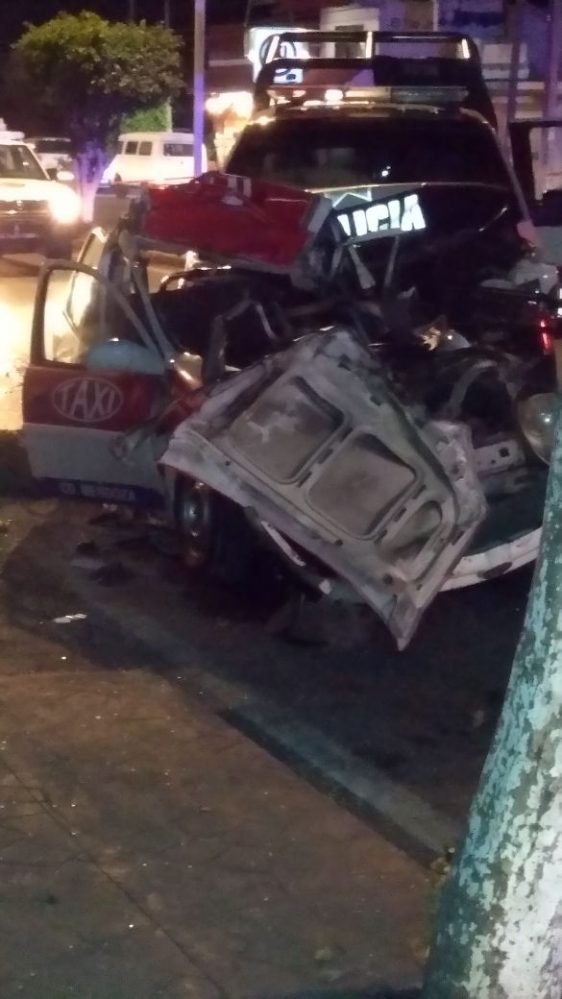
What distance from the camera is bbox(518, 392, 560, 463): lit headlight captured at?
6.63m

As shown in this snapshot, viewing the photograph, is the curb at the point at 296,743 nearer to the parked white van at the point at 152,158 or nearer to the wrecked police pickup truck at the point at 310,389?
the wrecked police pickup truck at the point at 310,389

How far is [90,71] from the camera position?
109 ft

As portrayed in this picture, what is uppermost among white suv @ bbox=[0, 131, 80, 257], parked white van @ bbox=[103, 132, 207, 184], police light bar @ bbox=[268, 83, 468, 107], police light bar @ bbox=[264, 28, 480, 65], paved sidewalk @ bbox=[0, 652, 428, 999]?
police light bar @ bbox=[264, 28, 480, 65]

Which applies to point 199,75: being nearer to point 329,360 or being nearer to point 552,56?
point 552,56

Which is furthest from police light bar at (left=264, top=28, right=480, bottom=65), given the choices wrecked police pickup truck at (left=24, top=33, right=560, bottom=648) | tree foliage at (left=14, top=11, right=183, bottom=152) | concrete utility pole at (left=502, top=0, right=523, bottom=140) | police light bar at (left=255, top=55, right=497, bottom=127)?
tree foliage at (left=14, top=11, right=183, bottom=152)

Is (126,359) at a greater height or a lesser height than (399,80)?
lesser

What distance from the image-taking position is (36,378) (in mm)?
7367

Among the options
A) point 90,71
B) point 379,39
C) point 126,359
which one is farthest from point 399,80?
point 90,71

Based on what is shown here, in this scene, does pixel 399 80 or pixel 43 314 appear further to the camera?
pixel 399 80

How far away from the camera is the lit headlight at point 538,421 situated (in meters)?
6.63

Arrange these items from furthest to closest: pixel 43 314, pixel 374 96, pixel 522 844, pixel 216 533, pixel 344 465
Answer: pixel 374 96
pixel 43 314
pixel 216 533
pixel 344 465
pixel 522 844

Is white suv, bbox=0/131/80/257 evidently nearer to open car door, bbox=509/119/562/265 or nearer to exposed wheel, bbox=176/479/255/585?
open car door, bbox=509/119/562/265

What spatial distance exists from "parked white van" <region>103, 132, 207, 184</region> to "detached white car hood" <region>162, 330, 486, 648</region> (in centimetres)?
2931

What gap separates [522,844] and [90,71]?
31.9 metres
